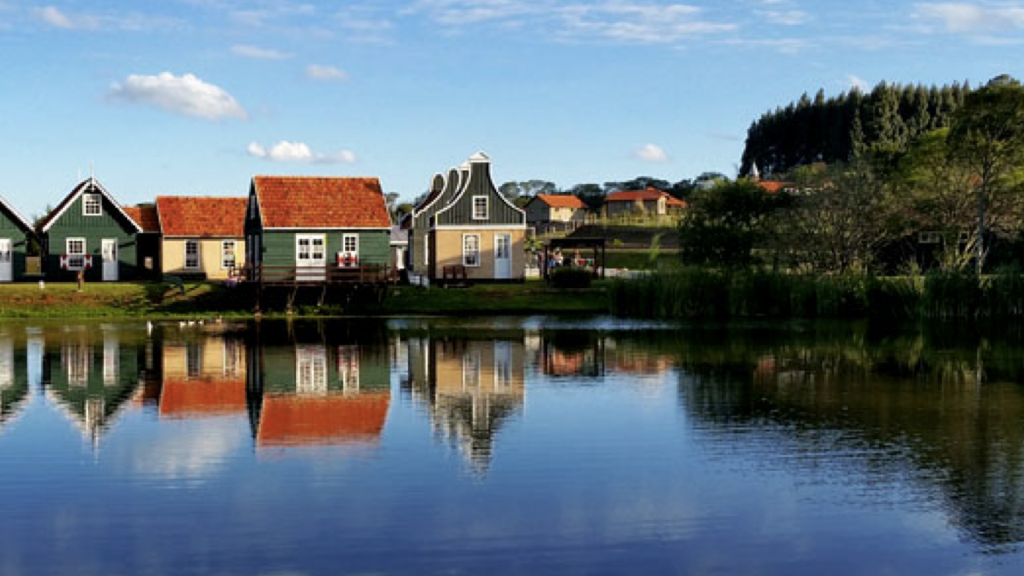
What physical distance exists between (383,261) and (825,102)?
5591 inches

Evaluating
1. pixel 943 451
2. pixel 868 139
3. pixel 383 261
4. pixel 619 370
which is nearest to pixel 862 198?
pixel 383 261

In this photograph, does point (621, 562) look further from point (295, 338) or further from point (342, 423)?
point (295, 338)

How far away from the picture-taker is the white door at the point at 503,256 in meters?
55.8

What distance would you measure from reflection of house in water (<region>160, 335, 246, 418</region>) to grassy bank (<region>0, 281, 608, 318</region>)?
526 inches

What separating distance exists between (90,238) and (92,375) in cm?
3392

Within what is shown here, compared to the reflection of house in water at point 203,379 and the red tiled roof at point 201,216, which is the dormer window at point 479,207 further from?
the reflection of house in water at point 203,379

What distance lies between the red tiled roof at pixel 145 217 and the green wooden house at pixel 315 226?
357 inches

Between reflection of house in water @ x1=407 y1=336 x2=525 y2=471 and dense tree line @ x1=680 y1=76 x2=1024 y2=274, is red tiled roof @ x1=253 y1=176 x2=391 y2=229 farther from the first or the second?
reflection of house in water @ x1=407 y1=336 x2=525 y2=471

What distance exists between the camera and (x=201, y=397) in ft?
75.9

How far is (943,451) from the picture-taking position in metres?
16.9

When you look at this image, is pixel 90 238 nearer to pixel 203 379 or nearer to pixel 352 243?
pixel 352 243

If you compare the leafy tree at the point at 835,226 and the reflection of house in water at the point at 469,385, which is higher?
the leafy tree at the point at 835,226

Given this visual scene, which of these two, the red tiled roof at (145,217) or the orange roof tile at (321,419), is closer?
the orange roof tile at (321,419)

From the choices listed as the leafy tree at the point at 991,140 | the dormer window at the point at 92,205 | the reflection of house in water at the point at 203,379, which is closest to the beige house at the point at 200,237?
the dormer window at the point at 92,205
